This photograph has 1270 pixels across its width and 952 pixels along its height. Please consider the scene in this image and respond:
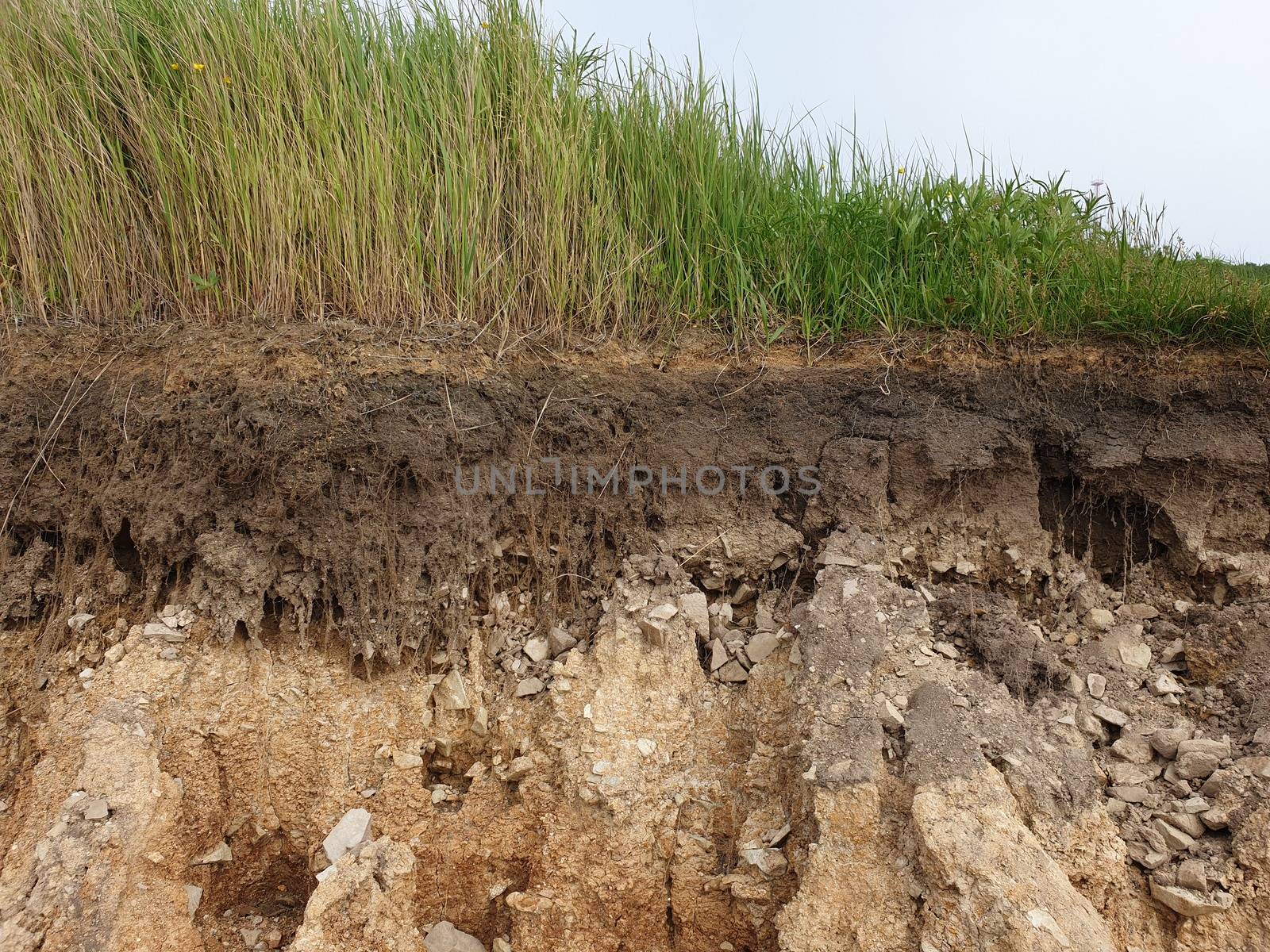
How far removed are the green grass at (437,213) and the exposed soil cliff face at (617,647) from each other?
0.22 meters

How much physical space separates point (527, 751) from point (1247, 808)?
1.95 meters

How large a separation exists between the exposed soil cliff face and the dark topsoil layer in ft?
0.04

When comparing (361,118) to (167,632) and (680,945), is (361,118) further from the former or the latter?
(680,945)

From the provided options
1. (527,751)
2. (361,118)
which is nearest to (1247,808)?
(527,751)

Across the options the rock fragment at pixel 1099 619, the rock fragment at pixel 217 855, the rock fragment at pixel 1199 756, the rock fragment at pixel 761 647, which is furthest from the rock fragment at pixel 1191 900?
the rock fragment at pixel 217 855

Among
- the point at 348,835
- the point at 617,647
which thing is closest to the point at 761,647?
the point at 617,647

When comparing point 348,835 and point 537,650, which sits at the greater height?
point 537,650

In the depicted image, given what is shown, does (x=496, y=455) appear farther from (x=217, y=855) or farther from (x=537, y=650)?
(x=217, y=855)

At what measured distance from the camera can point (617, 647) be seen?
268 centimetres

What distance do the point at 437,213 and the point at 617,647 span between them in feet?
5.33

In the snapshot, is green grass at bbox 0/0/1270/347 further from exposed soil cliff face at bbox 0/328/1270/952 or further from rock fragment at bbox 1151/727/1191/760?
rock fragment at bbox 1151/727/1191/760

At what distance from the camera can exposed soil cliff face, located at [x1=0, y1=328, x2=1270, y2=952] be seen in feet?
7.38

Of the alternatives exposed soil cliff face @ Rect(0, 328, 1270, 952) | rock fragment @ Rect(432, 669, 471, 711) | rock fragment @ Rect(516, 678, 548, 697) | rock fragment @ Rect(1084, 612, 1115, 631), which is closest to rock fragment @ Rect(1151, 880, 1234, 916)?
exposed soil cliff face @ Rect(0, 328, 1270, 952)

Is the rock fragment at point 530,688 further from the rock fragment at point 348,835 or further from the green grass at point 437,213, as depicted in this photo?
the green grass at point 437,213
